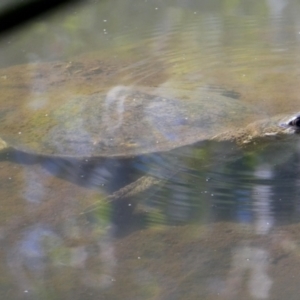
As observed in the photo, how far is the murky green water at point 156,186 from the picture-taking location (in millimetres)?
2547

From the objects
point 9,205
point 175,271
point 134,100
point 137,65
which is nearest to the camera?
point 175,271

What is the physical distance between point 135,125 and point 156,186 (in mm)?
469

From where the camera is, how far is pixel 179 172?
10.6ft

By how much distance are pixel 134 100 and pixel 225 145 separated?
66 centimetres

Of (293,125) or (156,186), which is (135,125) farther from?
(293,125)

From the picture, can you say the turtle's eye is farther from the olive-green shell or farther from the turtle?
the olive-green shell

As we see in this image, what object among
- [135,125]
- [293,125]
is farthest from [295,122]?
[135,125]

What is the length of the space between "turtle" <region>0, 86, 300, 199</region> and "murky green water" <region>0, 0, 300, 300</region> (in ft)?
0.08

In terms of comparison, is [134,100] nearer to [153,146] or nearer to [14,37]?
[153,146]

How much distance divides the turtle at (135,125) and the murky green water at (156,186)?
0.02 metres

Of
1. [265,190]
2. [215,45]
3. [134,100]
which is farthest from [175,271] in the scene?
[215,45]

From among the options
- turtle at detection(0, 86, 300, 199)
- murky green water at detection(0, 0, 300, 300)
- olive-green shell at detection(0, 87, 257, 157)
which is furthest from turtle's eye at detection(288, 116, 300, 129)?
olive-green shell at detection(0, 87, 257, 157)

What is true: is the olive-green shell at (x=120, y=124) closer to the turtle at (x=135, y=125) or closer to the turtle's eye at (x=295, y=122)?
the turtle at (x=135, y=125)

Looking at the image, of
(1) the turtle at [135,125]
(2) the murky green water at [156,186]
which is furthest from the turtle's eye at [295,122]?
(2) the murky green water at [156,186]
